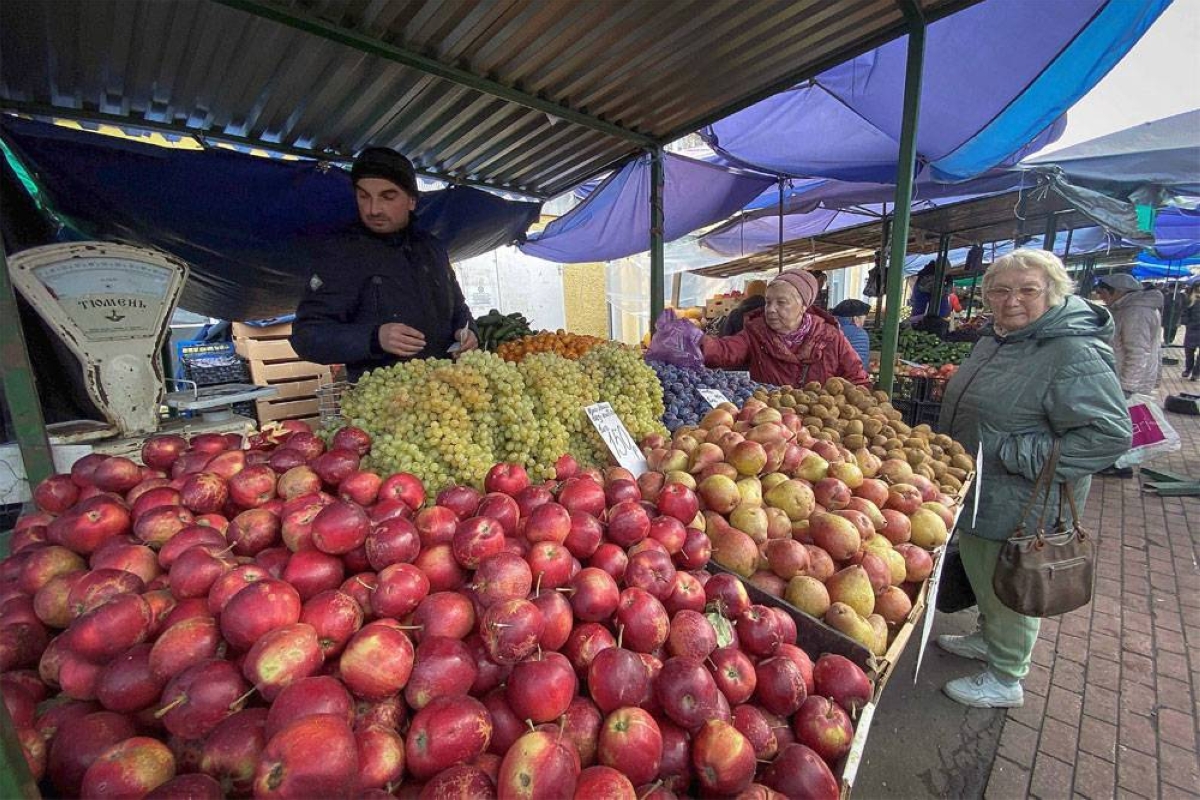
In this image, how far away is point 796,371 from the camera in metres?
3.42

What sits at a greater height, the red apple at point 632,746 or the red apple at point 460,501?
the red apple at point 460,501

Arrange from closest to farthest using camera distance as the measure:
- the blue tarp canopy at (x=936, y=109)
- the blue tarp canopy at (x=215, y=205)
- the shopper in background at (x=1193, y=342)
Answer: the blue tarp canopy at (x=215, y=205) < the blue tarp canopy at (x=936, y=109) < the shopper in background at (x=1193, y=342)

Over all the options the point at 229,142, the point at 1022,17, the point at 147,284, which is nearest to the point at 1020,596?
the point at 1022,17

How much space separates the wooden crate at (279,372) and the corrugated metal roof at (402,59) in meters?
2.87

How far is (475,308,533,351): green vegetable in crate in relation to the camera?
4.45m

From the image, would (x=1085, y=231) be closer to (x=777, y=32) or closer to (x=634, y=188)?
(x=634, y=188)

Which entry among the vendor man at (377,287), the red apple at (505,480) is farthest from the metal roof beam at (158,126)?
the red apple at (505,480)

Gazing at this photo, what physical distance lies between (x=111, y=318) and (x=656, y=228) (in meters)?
3.65

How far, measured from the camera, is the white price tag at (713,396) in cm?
257

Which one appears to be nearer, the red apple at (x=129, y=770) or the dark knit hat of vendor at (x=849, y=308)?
the red apple at (x=129, y=770)

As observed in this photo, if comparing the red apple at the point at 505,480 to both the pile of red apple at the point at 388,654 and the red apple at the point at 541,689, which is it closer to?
the pile of red apple at the point at 388,654

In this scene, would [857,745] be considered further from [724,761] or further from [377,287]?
[377,287]

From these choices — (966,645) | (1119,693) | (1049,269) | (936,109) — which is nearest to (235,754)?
(1049,269)

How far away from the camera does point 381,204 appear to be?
254cm
